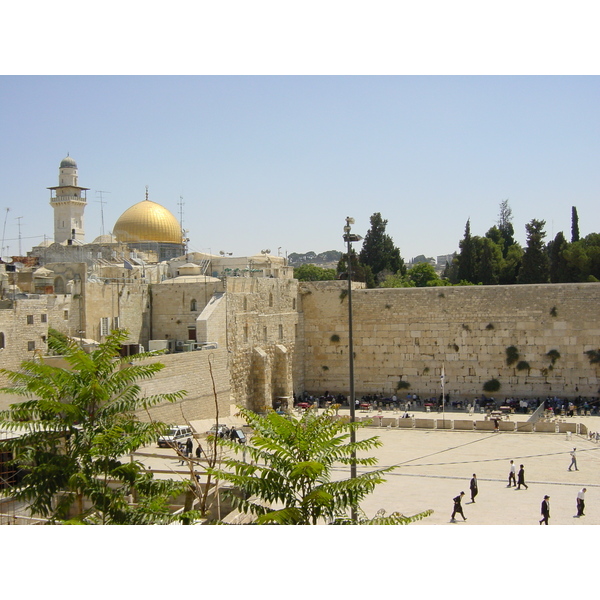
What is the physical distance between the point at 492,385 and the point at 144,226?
19542mm

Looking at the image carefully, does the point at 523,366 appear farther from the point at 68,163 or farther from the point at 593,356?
the point at 68,163

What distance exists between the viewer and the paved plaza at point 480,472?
10.5 meters

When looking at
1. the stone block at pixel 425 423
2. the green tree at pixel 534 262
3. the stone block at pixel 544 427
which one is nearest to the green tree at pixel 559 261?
the green tree at pixel 534 262

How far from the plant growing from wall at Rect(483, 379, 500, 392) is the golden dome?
60.8ft

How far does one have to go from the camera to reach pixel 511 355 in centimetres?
2252

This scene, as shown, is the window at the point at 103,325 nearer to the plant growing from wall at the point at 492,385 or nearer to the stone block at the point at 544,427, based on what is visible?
the stone block at the point at 544,427

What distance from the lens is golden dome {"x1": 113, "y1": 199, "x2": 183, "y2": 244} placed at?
3391cm

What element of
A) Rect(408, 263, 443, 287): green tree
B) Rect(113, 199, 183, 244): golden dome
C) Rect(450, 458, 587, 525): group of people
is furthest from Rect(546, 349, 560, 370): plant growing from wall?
Rect(113, 199, 183, 244): golden dome

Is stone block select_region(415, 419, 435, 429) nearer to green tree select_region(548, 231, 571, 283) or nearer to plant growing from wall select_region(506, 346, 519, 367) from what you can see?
plant growing from wall select_region(506, 346, 519, 367)

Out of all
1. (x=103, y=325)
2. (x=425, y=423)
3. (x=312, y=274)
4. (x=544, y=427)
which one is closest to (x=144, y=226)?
(x=103, y=325)

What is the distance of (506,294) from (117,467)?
18.6 meters

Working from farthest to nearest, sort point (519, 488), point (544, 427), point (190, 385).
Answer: point (544, 427), point (190, 385), point (519, 488)

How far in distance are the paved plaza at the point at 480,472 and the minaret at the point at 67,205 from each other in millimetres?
21535

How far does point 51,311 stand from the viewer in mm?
17203
